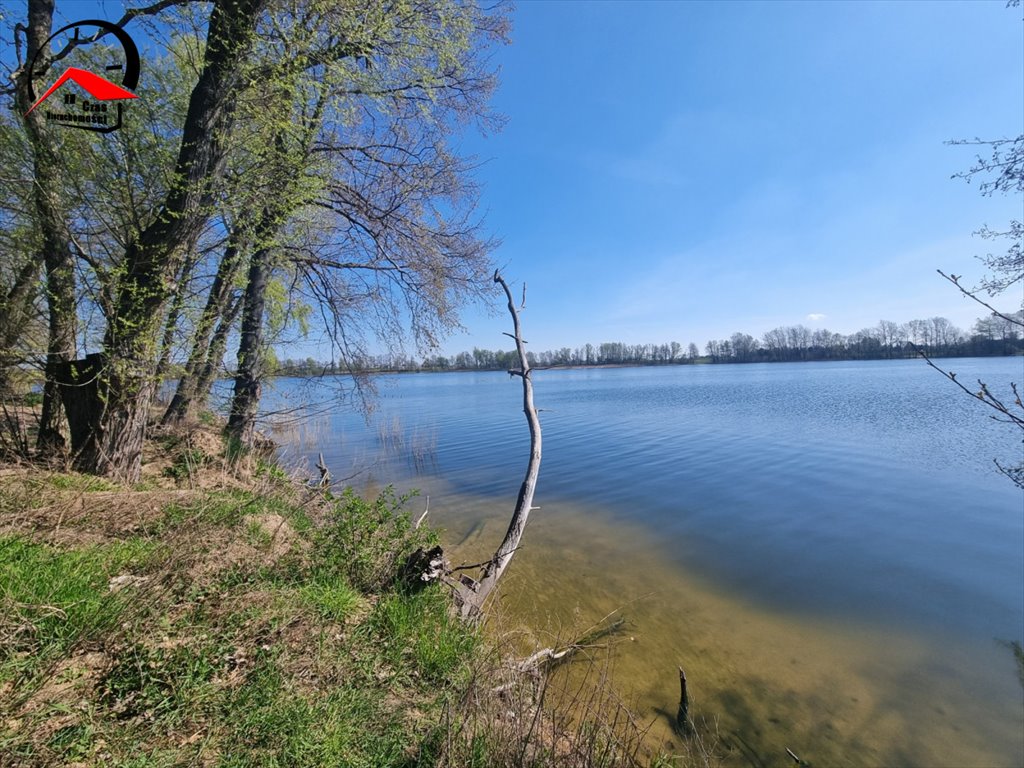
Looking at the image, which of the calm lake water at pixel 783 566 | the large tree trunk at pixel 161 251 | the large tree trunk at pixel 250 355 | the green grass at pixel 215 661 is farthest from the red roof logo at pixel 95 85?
the calm lake water at pixel 783 566

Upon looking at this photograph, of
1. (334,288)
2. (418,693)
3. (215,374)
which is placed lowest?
(418,693)

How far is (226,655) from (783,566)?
8.02 meters

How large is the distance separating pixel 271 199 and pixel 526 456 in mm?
11231

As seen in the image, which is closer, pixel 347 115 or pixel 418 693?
pixel 418 693

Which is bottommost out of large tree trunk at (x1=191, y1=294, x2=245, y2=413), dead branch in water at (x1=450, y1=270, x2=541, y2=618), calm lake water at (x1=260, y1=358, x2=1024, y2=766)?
calm lake water at (x1=260, y1=358, x2=1024, y2=766)

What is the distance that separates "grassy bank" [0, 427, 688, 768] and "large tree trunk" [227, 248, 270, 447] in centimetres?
410

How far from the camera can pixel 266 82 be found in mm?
5273

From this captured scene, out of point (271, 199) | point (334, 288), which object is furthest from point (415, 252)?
point (271, 199)

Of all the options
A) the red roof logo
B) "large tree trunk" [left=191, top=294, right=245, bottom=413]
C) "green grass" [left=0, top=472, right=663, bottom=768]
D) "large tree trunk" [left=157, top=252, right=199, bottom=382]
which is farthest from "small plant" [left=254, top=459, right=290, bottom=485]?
the red roof logo

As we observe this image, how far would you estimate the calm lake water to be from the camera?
4.25m

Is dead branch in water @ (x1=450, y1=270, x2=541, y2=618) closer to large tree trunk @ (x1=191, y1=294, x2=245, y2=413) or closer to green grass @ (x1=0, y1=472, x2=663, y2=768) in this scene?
green grass @ (x1=0, y1=472, x2=663, y2=768)

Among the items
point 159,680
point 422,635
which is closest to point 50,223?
point 159,680

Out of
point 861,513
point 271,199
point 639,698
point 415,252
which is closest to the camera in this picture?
point 639,698

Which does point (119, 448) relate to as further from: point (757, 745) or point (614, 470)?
point (614, 470)
